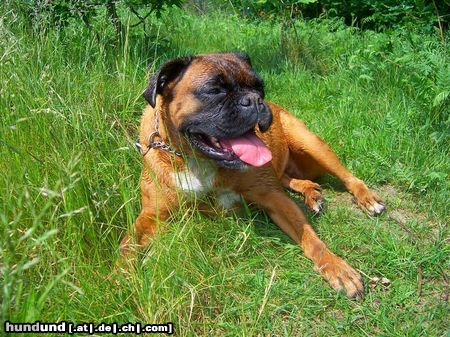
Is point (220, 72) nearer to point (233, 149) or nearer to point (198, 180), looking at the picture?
point (233, 149)

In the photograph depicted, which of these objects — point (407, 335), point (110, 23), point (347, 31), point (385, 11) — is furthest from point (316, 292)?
point (385, 11)

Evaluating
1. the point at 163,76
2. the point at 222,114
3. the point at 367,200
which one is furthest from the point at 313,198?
the point at 163,76

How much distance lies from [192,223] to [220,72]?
97 centimetres

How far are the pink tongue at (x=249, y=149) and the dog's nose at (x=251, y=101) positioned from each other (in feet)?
0.74

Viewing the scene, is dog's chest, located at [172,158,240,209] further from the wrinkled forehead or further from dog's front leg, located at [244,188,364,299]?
the wrinkled forehead

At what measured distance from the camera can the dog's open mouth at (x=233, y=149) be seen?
2.88 metres

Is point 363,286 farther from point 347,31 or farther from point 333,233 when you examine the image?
point 347,31

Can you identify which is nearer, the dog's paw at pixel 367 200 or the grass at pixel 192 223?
the grass at pixel 192 223

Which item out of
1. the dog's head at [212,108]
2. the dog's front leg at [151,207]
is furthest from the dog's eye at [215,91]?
the dog's front leg at [151,207]

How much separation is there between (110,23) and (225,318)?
3.87m

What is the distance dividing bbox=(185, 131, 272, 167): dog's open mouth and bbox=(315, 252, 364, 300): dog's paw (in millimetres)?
722

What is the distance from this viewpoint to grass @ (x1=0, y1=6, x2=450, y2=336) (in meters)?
2.12

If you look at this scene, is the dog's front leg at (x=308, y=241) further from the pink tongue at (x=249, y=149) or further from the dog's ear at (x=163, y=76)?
the dog's ear at (x=163, y=76)

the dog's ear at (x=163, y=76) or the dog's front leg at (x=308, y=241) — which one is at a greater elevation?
the dog's ear at (x=163, y=76)
